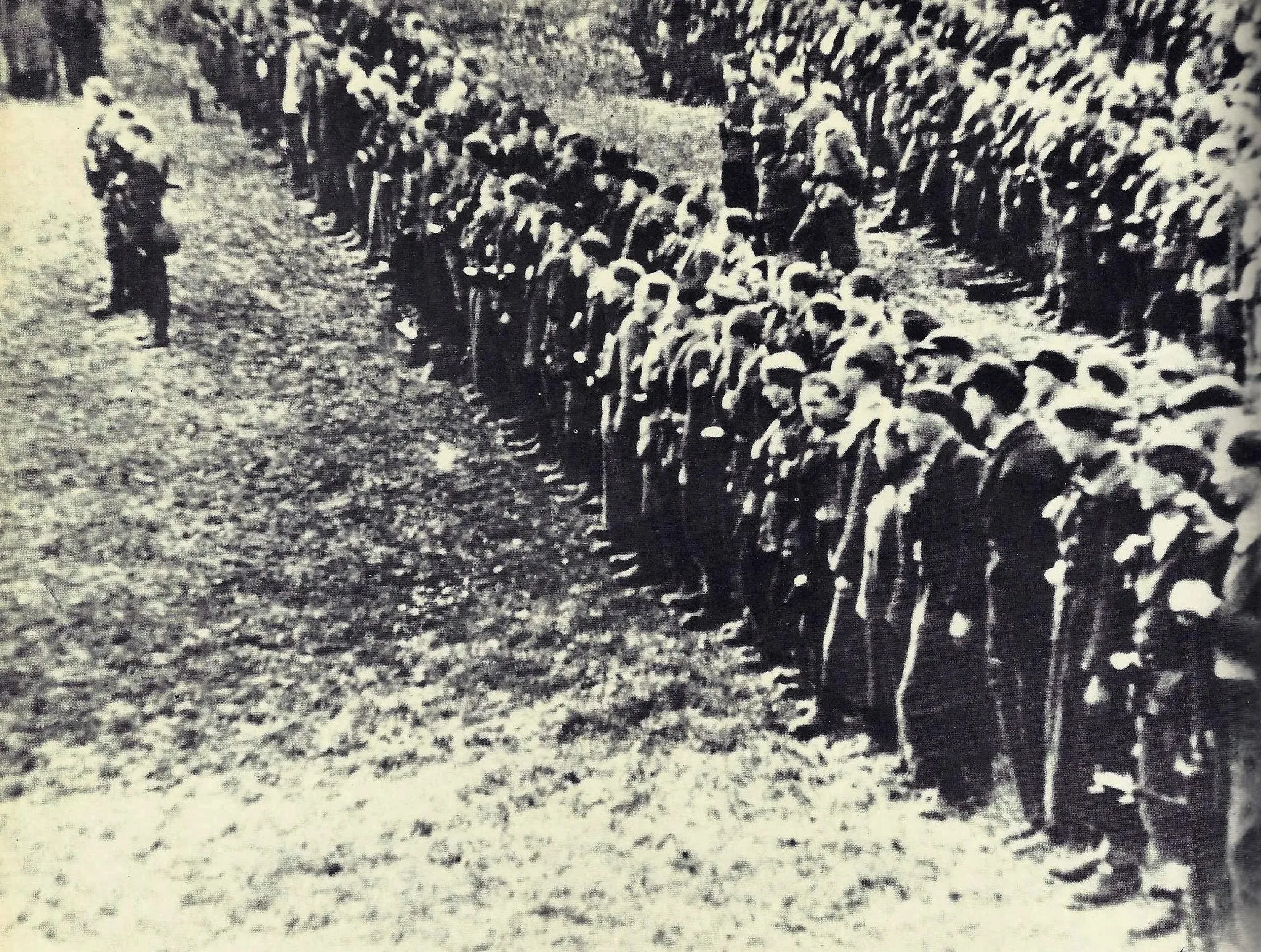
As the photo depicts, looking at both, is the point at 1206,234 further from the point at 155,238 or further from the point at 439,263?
the point at 155,238

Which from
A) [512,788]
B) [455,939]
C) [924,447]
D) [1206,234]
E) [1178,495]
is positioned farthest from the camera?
[1206,234]

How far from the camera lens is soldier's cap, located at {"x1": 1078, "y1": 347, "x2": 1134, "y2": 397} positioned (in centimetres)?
531

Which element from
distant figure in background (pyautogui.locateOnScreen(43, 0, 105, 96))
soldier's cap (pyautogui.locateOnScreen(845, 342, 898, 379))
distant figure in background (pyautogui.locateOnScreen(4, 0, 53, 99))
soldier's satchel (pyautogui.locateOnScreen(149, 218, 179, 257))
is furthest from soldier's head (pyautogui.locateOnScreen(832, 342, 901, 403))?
distant figure in background (pyautogui.locateOnScreen(43, 0, 105, 96))

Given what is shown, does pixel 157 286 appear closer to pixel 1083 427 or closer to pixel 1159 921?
pixel 1083 427

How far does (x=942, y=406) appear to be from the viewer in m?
5.30

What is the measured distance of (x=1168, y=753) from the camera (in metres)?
4.48

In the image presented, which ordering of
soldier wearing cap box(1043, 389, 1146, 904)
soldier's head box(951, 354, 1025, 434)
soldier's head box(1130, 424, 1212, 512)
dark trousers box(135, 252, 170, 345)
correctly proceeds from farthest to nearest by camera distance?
dark trousers box(135, 252, 170, 345) → soldier's head box(951, 354, 1025, 434) → soldier wearing cap box(1043, 389, 1146, 904) → soldier's head box(1130, 424, 1212, 512)

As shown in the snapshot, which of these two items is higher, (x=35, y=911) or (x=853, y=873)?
(x=853, y=873)

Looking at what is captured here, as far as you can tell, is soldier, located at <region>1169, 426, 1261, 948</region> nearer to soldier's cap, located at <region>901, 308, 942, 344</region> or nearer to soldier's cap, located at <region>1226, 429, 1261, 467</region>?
soldier's cap, located at <region>1226, 429, 1261, 467</region>

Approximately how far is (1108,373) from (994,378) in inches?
20.7

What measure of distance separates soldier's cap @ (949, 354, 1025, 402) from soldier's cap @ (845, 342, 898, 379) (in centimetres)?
63

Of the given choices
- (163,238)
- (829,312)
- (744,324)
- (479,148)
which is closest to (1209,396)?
(829,312)

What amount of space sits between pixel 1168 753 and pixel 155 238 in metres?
7.85

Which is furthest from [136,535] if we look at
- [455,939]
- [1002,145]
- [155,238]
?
[1002,145]
